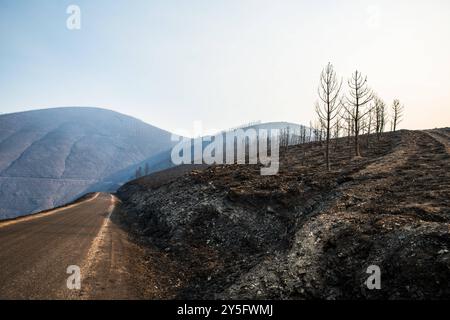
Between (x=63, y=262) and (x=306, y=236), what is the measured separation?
11082mm

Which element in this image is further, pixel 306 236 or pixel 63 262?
pixel 306 236

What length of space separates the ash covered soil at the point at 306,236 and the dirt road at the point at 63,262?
4.54 feet

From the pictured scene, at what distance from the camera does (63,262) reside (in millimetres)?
14070

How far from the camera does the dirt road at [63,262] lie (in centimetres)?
1092

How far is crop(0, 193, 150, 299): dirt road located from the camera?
1092 centimetres

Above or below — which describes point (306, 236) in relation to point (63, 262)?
above

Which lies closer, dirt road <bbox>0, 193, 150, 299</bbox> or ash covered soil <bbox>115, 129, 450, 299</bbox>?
dirt road <bbox>0, 193, 150, 299</bbox>

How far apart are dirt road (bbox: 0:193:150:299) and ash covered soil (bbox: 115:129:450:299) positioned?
138 centimetres

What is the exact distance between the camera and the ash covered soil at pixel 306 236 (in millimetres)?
11195

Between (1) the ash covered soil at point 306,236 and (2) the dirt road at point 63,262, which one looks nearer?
(2) the dirt road at point 63,262
